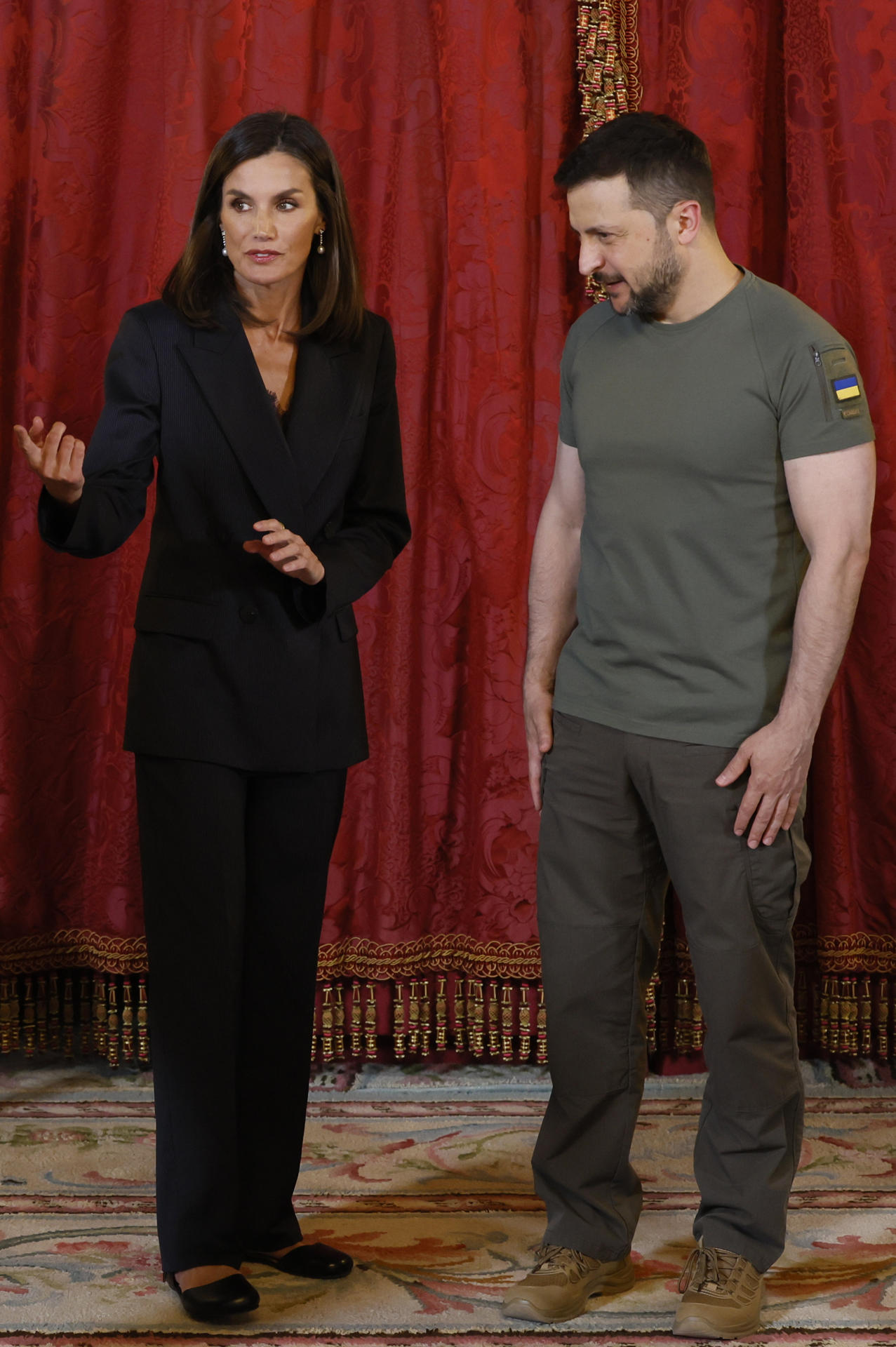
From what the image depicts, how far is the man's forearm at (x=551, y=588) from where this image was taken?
6.78ft

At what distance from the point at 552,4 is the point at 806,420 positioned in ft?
5.12

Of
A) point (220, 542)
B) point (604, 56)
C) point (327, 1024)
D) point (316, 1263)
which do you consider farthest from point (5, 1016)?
point (604, 56)

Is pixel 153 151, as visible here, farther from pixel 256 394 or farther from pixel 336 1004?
pixel 336 1004

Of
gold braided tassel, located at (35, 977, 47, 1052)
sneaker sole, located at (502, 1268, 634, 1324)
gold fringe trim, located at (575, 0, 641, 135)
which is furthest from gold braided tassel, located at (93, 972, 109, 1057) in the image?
gold fringe trim, located at (575, 0, 641, 135)

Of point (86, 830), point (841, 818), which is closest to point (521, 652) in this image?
point (841, 818)

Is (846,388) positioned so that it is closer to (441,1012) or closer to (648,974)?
(648,974)

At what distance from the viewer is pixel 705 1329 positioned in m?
1.80

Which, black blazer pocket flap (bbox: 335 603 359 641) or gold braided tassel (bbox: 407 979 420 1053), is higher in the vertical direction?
black blazer pocket flap (bbox: 335 603 359 641)

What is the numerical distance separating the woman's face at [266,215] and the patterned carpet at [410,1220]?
1.42m

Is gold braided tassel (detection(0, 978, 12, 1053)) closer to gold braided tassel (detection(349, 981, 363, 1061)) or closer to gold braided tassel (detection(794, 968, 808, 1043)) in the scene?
gold braided tassel (detection(349, 981, 363, 1061))

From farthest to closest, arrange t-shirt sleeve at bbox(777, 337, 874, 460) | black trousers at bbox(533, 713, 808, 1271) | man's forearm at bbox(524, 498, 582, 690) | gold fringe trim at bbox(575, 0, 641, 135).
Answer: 1. gold fringe trim at bbox(575, 0, 641, 135)
2. man's forearm at bbox(524, 498, 582, 690)
3. black trousers at bbox(533, 713, 808, 1271)
4. t-shirt sleeve at bbox(777, 337, 874, 460)

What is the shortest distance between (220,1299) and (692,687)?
1033 millimetres

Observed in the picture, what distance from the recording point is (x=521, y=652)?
2871mm

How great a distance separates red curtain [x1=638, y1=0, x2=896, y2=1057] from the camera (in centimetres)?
277
